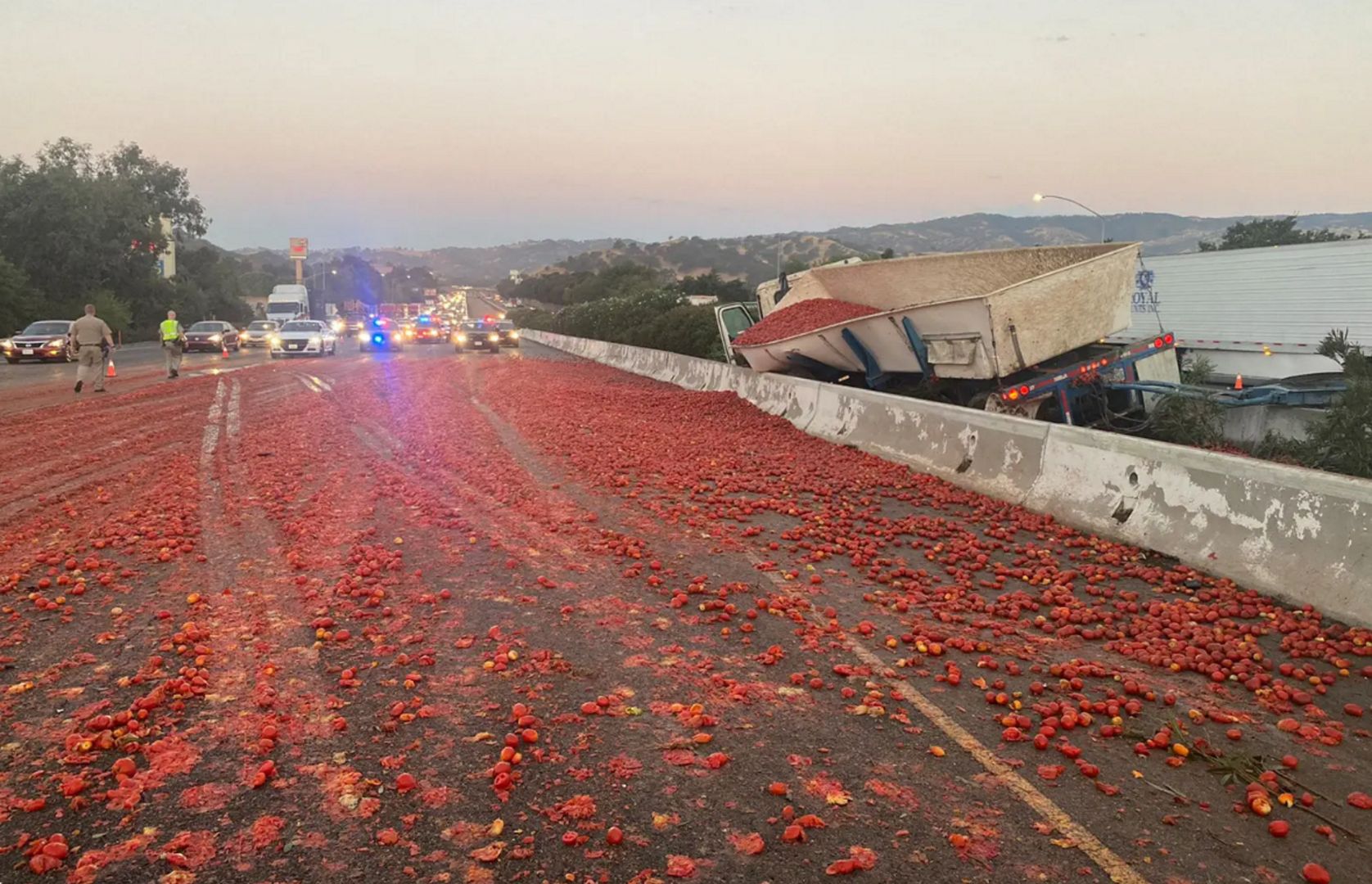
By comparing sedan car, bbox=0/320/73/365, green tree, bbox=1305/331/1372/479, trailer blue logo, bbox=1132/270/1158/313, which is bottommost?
green tree, bbox=1305/331/1372/479

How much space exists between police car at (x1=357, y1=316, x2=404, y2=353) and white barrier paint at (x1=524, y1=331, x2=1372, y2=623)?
130ft

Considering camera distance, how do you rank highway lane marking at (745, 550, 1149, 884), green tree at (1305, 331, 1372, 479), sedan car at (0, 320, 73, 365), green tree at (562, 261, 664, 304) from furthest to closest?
1. green tree at (562, 261, 664, 304)
2. sedan car at (0, 320, 73, 365)
3. green tree at (1305, 331, 1372, 479)
4. highway lane marking at (745, 550, 1149, 884)

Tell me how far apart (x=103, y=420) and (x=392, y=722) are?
13072 mm

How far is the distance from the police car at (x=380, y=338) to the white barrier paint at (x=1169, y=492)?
39707mm

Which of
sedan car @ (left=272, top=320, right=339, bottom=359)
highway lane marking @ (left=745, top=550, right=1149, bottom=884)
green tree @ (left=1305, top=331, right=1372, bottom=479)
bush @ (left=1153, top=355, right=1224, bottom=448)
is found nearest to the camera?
highway lane marking @ (left=745, top=550, right=1149, bottom=884)

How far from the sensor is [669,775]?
12.2 ft

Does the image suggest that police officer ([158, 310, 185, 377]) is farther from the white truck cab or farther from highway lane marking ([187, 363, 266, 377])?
the white truck cab

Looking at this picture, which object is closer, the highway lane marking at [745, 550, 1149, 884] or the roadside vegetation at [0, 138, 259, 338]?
the highway lane marking at [745, 550, 1149, 884]

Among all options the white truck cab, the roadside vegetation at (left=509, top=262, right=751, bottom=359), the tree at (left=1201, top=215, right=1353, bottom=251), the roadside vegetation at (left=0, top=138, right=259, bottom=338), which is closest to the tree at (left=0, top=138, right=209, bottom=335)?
the roadside vegetation at (left=0, top=138, right=259, bottom=338)

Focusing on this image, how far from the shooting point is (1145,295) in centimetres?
2280

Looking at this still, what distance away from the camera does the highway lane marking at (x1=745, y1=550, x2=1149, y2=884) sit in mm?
3133

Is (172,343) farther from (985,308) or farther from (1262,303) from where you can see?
(1262,303)

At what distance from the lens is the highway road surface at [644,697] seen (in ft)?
10.5

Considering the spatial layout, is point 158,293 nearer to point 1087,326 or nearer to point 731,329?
point 731,329
